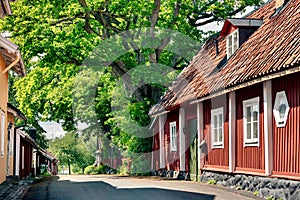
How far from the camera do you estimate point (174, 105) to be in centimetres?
2378

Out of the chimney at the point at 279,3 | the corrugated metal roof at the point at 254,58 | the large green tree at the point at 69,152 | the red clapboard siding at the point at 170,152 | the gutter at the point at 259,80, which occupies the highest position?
the chimney at the point at 279,3

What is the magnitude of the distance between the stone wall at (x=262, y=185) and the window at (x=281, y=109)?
145 cm

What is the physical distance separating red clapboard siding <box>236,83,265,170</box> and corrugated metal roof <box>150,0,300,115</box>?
0.54 meters

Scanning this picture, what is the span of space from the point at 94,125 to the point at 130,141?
818 inches

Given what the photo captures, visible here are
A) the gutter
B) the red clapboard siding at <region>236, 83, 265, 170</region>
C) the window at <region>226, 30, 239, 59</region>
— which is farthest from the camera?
the window at <region>226, 30, 239, 59</region>

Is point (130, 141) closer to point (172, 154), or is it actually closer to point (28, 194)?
point (172, 154)

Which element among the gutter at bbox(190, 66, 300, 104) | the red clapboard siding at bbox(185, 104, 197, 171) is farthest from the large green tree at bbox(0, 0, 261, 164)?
the gutter at bbox(190, 66, 300, 104)

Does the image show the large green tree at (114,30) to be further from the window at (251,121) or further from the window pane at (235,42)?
the window at (251,121)

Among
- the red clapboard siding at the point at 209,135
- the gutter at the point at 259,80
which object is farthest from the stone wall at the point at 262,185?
the gutter at the point at 259,80

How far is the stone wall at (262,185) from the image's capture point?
13391 millimetres

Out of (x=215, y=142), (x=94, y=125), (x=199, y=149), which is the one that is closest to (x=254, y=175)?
(x=215, y=142)

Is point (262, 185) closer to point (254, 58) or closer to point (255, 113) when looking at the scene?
point (255, 113)

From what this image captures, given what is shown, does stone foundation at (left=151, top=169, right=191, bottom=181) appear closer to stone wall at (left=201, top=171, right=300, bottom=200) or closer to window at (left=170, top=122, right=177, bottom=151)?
window at (left=170, top=122, right=177, bottom=151)

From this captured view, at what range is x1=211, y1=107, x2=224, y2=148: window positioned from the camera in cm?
1948
